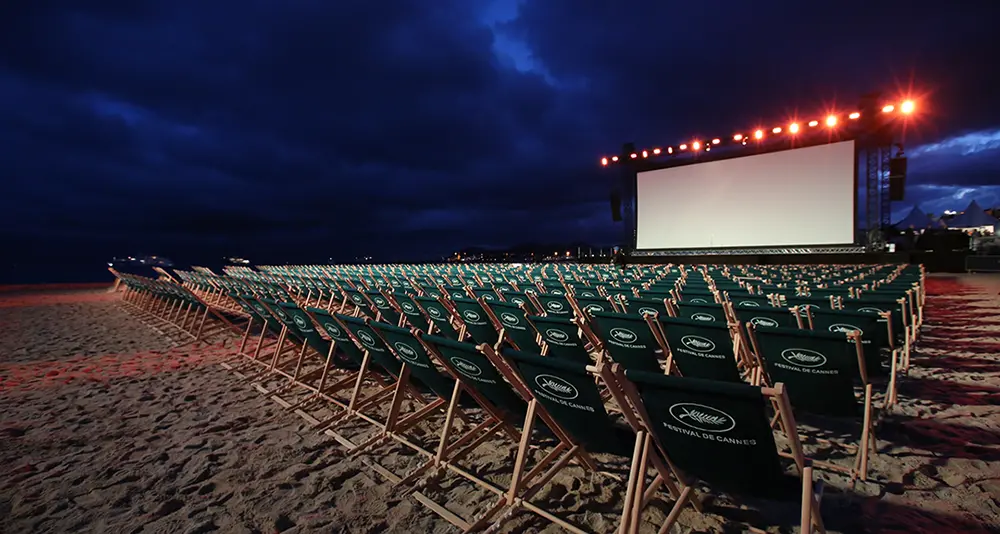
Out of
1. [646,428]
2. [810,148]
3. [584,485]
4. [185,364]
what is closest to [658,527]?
[584,485]

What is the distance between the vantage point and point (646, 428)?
1620mm

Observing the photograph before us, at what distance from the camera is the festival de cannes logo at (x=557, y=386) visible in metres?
1.83

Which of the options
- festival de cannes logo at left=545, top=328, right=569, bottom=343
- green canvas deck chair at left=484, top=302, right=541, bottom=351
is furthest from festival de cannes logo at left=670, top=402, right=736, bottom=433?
green canvas deck chair at left=484, top=302, right=541, bottom=351

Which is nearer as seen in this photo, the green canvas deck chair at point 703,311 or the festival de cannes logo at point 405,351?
the festival de cannes logo at point 405,351

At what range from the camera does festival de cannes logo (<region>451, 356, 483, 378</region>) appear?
2213mm

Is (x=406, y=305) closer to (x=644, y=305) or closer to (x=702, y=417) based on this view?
(x=644, y=305)

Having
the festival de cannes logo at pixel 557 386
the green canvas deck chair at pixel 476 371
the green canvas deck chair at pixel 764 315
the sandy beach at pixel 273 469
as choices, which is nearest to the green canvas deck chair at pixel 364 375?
the sandy beach at pixel 273 469

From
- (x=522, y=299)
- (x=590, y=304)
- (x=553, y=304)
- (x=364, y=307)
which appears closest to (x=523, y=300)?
(x=522, y=299)

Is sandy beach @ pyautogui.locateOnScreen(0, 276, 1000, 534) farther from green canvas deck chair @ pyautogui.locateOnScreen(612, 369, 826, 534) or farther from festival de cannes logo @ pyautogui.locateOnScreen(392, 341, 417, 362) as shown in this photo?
festival de cannes logo @ pyautogui.locateOnScreen(392, 341, 417, 362)

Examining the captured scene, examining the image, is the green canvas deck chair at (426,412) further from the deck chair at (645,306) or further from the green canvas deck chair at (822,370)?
the deck chair at (645,306)

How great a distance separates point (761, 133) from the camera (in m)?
15.7

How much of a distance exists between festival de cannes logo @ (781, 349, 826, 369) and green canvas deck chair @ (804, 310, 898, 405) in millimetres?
735

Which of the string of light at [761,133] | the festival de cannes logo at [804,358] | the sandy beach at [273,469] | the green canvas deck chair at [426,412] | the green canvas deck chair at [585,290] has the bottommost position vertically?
the sandy beach at [273,469]

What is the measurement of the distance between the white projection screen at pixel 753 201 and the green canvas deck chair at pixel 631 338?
16215 millimetres
